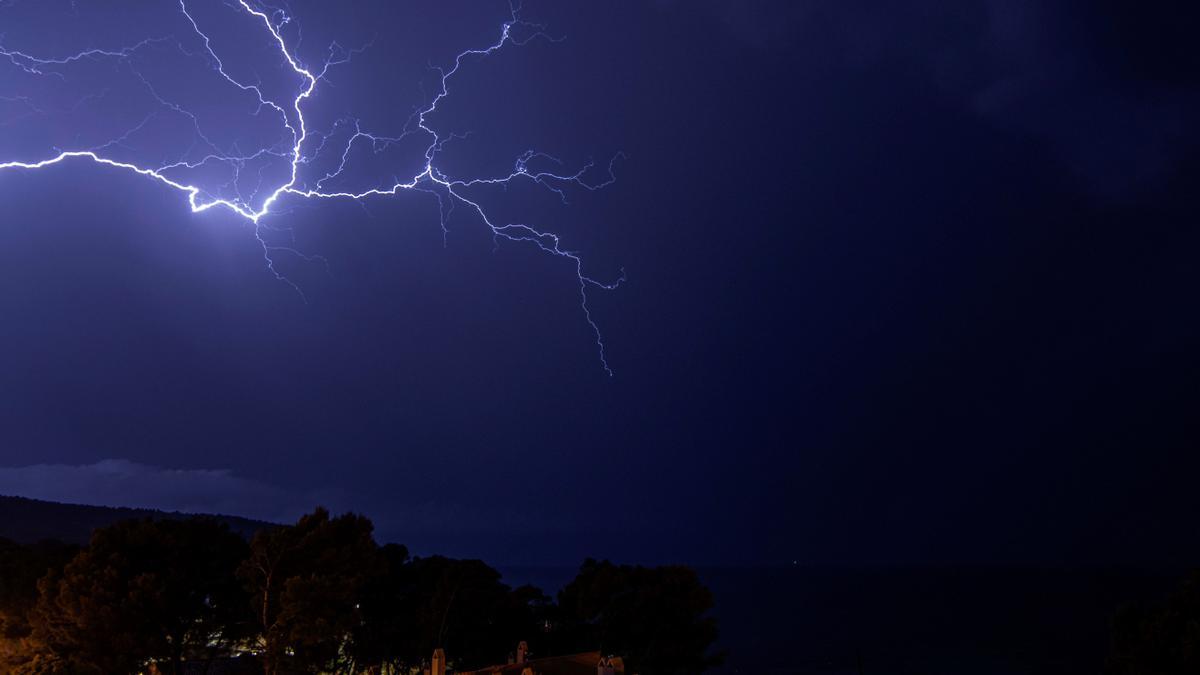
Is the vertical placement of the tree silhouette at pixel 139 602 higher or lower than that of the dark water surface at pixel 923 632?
higher

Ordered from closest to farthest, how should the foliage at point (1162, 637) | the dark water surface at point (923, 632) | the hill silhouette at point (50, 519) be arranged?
1. the foliage at point (1162, 637)
2. the dark water surface at point (923, 632)
3. the hill silhouette at point (50, 519)

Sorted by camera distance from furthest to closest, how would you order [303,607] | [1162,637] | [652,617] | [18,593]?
[652,617], [18,593], [1162,637], [303,607]

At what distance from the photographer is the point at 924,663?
49156 millimetres

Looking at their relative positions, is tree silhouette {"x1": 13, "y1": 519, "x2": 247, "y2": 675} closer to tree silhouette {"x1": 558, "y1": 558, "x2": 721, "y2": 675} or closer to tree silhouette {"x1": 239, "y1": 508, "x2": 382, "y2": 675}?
tree silhouette {"x1": 239, "y1": 508, "x2": 382, "y2": 675}

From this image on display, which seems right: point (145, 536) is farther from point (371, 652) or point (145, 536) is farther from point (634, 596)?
point (634, 596)

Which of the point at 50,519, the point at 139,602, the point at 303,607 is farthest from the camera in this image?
the point at 50,519

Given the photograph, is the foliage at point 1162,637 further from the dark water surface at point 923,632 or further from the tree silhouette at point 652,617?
the tree silhouette at point 652,617

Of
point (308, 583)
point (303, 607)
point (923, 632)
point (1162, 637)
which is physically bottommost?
point (923, 632)

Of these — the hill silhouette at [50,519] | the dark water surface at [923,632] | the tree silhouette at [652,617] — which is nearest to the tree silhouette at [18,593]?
the tree silhouette at [652,617]

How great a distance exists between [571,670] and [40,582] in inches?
428

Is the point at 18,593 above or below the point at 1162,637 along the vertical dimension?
above

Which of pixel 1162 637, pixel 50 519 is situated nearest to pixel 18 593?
pixel 1162 637

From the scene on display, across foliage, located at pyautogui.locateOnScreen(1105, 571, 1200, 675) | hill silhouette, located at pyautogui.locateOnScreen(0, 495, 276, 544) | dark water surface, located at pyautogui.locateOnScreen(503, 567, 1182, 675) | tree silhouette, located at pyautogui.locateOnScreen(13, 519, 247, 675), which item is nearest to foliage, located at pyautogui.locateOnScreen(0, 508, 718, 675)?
tree silhouette, located at pyautogui.locateOnScreen(13, 519, 247, 675)

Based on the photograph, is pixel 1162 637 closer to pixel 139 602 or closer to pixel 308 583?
pixel 308 583
